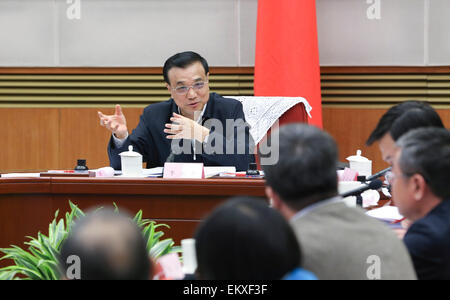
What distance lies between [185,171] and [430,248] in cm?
161

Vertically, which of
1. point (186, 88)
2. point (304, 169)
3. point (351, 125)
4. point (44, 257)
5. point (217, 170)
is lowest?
point (44, 257)

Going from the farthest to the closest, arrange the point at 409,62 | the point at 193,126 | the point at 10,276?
the point at 409,62 < the point at 193,126 < the point at 10,276

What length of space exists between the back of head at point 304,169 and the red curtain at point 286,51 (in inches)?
156

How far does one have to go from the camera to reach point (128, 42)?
608 centimetres

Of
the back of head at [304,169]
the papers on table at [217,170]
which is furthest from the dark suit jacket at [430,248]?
the papers on table at [217,170]

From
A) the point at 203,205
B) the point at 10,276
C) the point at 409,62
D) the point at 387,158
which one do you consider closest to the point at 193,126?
the point at 203,205

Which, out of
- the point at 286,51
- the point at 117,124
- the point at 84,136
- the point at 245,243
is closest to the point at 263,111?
the point at 117,124

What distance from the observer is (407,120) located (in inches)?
88.5

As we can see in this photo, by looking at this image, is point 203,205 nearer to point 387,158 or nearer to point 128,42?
point 387,158

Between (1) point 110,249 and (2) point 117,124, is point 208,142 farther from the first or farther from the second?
(1) point 110,249

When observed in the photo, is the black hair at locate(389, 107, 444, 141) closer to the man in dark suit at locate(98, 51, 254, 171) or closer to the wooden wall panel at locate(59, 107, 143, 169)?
the man in dark suit at locate(98, 51, 254, 171)

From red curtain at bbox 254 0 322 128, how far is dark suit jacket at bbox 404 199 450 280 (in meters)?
3.77

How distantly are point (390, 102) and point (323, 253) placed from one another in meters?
5.03

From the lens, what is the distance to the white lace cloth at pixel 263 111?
12.1ft
